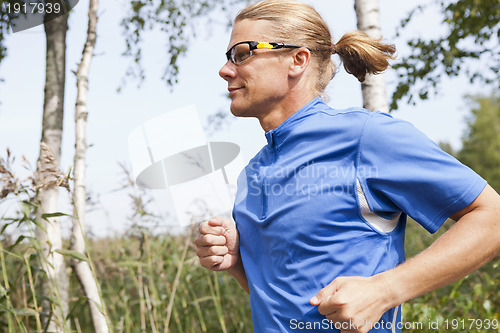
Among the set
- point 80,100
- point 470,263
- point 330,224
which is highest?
point 80,100

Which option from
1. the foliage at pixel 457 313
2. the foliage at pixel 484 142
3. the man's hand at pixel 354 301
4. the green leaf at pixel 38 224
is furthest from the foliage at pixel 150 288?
the foliage at pixel 484 142

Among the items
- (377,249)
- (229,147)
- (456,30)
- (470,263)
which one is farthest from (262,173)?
(456,30)

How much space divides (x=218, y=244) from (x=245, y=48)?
2.27 ft

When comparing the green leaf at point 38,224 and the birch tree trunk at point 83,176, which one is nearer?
the green leaf at point 38,224

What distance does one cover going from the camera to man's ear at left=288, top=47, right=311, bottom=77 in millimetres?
1832

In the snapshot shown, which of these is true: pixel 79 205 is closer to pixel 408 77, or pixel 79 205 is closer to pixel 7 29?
pixel 7 29

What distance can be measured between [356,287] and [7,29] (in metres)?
5.63

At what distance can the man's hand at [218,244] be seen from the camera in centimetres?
179

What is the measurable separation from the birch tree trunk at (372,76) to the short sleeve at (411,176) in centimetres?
224

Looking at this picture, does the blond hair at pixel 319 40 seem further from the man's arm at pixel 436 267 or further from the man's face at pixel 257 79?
the man's arm at pixel 436 267

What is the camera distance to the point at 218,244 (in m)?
1.80

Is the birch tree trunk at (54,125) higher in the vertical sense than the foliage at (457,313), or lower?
higher

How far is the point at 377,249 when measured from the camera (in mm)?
1527

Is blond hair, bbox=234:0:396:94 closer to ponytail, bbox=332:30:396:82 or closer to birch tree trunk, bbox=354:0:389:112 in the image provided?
ponytail, bbox=332:30:396:82
